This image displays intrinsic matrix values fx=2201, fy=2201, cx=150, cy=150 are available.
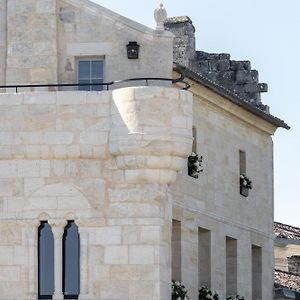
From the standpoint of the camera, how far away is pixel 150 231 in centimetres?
5294

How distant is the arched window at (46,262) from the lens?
53.3 meters

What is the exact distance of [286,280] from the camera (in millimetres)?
69625

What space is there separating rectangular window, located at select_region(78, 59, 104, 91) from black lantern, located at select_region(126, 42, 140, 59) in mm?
854

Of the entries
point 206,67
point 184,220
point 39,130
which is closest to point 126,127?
point 39,130

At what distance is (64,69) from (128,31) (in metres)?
1.90

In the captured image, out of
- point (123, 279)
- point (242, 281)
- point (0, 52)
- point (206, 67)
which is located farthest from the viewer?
point (206, 67)

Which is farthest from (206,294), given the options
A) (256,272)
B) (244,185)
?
(256,272)

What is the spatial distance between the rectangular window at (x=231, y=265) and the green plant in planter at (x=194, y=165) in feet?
12.0

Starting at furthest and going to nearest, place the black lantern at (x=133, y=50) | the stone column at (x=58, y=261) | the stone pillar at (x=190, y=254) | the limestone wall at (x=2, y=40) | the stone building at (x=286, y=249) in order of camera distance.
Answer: the stone building at (x=286, y=249)
the stone pillar at (x=190, y=254)
the limestone wall at (x=2, y=40)
the black lantern at (x=133, y=50)
the stone column at (x=58, y=261)

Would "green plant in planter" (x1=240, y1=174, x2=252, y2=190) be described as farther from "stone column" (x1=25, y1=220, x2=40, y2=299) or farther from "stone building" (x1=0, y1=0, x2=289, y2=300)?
"stone column" (x1=25, y1=220, x2=40, y2=299)

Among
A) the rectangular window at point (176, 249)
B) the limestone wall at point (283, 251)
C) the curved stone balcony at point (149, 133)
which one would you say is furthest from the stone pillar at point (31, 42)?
the limestone wall at point (283, 251)

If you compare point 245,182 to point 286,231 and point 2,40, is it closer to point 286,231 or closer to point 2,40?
point 2,40

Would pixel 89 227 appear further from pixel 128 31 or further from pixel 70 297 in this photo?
pixel 128 31

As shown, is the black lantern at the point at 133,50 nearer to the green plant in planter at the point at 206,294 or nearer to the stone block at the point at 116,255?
the stone block at the point at 116,255
